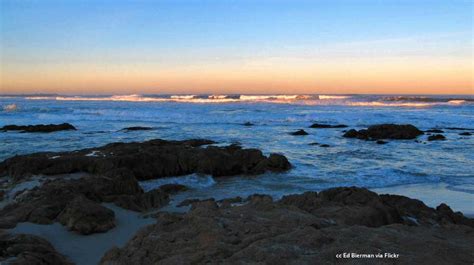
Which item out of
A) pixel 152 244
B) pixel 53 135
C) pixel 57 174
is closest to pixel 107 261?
pixel 152 244

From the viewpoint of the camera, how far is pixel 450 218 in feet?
18.8

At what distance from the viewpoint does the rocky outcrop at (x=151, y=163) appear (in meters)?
9.31

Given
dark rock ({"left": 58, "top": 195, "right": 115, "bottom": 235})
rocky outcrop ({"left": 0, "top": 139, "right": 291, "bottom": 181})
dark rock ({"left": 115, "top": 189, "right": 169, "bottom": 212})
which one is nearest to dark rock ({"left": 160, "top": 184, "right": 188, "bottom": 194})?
dark rock ({"left": 115, "top": 189, "right": 169, "bottom": 212})

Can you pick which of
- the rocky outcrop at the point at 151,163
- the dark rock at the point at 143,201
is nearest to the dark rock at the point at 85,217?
the dark rock at the point at 143,201

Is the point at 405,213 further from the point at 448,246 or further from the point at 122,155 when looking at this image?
the point at 122,155

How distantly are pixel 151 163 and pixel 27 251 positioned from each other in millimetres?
6007

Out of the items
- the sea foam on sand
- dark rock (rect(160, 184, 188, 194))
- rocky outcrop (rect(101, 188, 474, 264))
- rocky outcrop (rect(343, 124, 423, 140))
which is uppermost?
rocky outcrop (rect(101, 188, 474, 264))

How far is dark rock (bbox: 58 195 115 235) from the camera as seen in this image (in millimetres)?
5098

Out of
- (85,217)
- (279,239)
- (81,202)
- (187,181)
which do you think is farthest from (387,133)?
(279,239)

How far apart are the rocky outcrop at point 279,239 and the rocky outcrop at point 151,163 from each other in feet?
16.8

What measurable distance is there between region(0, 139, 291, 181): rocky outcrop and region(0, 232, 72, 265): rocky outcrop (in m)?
4.34

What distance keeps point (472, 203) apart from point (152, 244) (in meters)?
6.08

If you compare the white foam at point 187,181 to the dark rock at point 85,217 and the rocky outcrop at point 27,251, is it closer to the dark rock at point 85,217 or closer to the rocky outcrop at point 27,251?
the dark rock at point 85,217

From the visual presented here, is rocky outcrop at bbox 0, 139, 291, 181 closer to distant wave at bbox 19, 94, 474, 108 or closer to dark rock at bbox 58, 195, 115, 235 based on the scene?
dark rock at bbox 58, 195, 115, 235
